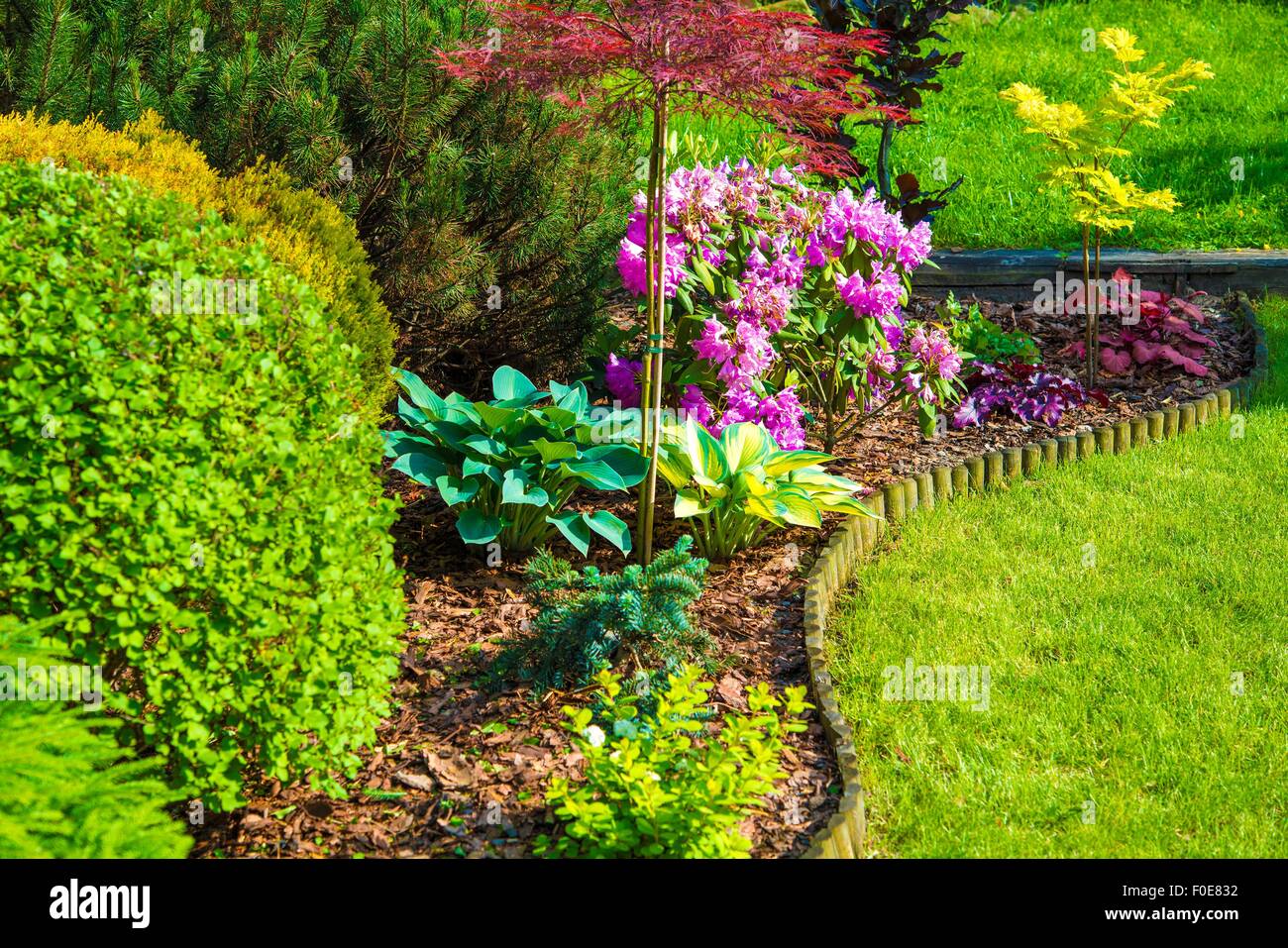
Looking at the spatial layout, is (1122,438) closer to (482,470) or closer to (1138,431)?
(1138,431)

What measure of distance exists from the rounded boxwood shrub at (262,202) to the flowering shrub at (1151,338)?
3.94 meters

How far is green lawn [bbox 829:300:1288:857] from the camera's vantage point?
316cm

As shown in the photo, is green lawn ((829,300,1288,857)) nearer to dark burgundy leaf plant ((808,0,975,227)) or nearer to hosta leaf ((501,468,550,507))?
hosta leaf ((501,468,550,507))

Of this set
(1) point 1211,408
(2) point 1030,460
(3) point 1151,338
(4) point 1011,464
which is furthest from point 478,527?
(3) point 1151,338

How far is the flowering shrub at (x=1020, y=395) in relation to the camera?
575cm

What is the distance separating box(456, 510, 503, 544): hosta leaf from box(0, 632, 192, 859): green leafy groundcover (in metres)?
1.88

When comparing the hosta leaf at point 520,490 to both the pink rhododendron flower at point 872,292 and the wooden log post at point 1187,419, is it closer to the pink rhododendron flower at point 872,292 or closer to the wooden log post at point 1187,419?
the pink rhododendron flower at point 872,292

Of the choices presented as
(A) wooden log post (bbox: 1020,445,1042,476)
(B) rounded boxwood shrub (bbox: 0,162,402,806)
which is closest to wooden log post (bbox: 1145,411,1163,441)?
(A) wooden log post (bbox: 1020,445,1042,476)

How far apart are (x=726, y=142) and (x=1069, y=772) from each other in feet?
21.5

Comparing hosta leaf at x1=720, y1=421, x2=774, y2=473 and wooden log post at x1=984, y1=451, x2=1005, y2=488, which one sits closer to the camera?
hosta leaf at x1=720, y1=421, x2=774, y2=473

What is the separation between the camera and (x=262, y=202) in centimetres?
422

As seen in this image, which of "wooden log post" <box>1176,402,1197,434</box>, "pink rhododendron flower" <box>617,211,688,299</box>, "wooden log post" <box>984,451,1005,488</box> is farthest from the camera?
"wooden log post" <box>1176,402,1197,434</box>
